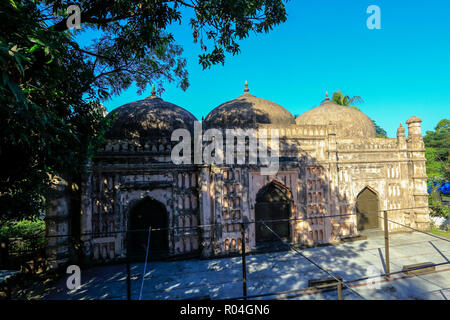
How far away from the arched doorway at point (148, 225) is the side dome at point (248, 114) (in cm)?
434

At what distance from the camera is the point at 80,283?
6504 mm

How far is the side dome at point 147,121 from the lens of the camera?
388 inches

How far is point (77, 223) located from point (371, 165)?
12.6 metres

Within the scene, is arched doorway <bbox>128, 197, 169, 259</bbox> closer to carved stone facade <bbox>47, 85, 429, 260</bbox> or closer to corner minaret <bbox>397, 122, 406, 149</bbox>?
carved stone facade <bbox>47, 85, 429, 260</bbox>

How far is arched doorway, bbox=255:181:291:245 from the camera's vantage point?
9195 mm

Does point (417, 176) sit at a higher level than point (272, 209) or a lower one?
higher

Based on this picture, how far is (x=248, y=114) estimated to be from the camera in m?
11.0

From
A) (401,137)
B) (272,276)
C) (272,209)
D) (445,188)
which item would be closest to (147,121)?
(272,209)

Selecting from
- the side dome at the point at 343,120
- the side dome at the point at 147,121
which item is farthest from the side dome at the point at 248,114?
the side dome at the point at 343,120

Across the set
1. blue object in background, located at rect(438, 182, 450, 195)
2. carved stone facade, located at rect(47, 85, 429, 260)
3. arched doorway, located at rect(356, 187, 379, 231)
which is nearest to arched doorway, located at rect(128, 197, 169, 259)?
carved stone facade, located at rect(47, 85, 429, 260)

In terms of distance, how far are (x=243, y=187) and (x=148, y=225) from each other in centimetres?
386

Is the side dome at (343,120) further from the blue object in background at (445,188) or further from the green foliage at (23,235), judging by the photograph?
the green foliage at (23,235)

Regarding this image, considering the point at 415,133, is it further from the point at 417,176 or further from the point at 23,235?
the point at 23,235
